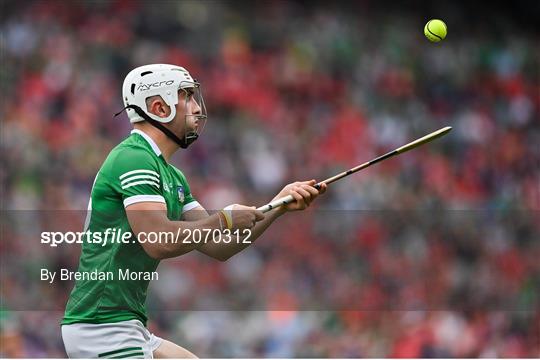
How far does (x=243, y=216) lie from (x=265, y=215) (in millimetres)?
270

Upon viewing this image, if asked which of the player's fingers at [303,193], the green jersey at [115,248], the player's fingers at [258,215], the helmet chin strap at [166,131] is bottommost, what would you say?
the green jersey at [115,248]

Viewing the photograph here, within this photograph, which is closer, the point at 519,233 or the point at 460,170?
the point at 519,233

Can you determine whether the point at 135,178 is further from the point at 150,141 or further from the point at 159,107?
the point at 159,107

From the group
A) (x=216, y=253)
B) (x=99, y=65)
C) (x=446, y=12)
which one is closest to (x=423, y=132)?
(x=446, y=12)

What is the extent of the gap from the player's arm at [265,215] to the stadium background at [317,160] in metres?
4.03

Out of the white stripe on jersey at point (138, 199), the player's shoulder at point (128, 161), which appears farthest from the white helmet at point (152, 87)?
the white stripe on jersey at point (138, 199)

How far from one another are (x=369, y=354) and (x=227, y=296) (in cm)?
132

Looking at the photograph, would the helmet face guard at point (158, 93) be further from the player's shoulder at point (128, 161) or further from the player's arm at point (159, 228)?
the player's arm at point (159, 228)

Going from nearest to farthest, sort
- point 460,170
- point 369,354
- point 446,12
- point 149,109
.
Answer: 1. point 149,109
2. point 369,354
3. point 460,170
4. point 446,12

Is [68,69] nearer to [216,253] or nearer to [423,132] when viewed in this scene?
[423,132]

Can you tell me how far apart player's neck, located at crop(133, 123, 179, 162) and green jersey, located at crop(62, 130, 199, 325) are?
0.61 ft

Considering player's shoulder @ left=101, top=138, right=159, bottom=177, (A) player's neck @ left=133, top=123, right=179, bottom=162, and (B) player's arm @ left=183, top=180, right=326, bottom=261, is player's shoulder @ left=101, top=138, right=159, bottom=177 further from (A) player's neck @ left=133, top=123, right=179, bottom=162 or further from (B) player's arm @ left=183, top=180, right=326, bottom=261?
(B) player's arm @ left=183, top=180, right=326, bottom=261

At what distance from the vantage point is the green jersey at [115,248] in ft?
14.2

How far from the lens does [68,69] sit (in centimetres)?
1055
